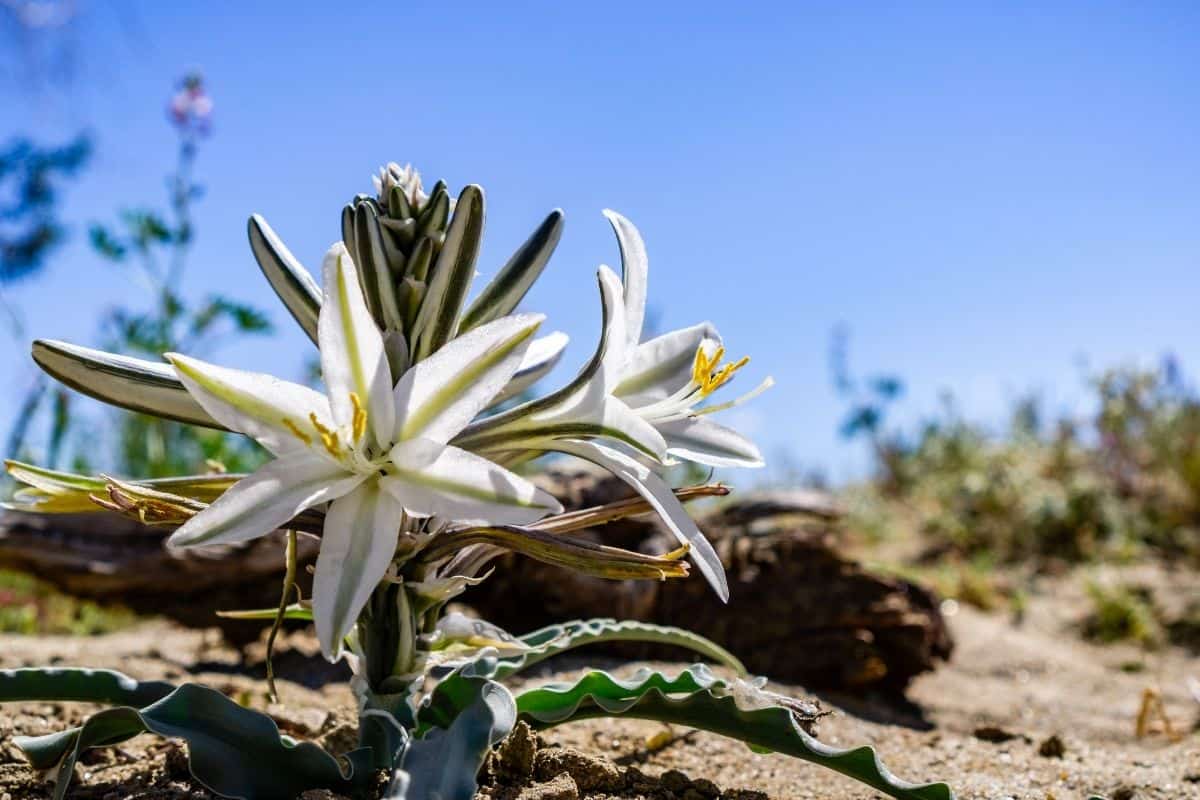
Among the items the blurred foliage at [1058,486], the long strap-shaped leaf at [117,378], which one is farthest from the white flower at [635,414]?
the blurred foliage at [1058,486]

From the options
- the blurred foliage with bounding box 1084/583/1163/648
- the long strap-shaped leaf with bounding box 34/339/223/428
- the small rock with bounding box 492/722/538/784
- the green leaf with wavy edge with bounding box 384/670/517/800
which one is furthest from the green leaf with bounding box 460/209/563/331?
the blurred foliage with bounding box 1084/583/1163/648

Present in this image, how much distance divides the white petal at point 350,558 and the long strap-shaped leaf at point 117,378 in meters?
0.32

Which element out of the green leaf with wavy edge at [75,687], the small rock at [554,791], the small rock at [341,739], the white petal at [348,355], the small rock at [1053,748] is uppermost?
the white petal at [348,355]

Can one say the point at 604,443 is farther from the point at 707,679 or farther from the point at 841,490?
the point at 841,490

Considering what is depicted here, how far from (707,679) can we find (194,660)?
2671 mm

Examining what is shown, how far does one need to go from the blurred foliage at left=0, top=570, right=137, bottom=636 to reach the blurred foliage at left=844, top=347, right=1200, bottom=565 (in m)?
5.99

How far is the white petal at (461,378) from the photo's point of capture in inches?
58.6

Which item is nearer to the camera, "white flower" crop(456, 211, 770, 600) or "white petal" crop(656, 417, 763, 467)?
"white flower" crop(456, 211, 770, 600)

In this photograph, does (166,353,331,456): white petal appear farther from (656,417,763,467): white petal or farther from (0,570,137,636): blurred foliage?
(0,570,137,636): blurred foliage

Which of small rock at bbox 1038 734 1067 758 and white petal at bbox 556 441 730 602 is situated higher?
white petal at bbox 556 441 730 602

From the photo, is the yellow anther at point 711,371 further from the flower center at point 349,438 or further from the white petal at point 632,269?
the flower center at point 349,438

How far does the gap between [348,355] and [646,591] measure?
2.47 m

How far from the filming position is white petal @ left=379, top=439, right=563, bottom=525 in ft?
4.57

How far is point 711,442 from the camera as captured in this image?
1.84 meters
